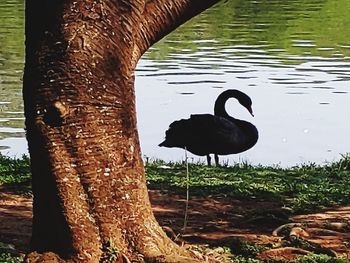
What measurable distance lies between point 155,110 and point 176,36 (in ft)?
44.7

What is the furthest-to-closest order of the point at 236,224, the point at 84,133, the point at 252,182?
the point at 252,182 < the point at 236,224 < the point at 84,133

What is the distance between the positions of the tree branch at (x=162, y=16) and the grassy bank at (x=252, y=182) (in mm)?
2139

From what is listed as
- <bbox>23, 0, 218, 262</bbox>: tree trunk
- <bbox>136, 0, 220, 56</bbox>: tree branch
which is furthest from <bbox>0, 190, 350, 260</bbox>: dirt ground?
<bbox>136, 0, 220, 56</bbox>: tree branch

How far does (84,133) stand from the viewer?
172 inches

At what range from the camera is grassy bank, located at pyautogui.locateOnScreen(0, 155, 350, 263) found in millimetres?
6910

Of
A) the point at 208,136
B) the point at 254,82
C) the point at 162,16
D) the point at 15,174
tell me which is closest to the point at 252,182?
the point at 15,174

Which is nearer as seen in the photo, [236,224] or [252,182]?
[236,224]

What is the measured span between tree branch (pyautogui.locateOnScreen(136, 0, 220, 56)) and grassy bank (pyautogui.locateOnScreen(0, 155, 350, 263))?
2.14 meters

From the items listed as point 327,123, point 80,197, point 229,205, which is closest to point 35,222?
point 80,197

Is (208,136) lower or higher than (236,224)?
lower

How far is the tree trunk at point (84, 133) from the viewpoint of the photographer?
14.3 ft

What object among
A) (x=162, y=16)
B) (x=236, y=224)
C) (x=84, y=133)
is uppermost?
(x=162, y=16)

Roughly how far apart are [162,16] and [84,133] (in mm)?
784

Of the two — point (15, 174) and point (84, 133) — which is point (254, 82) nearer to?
point (15, 174)
